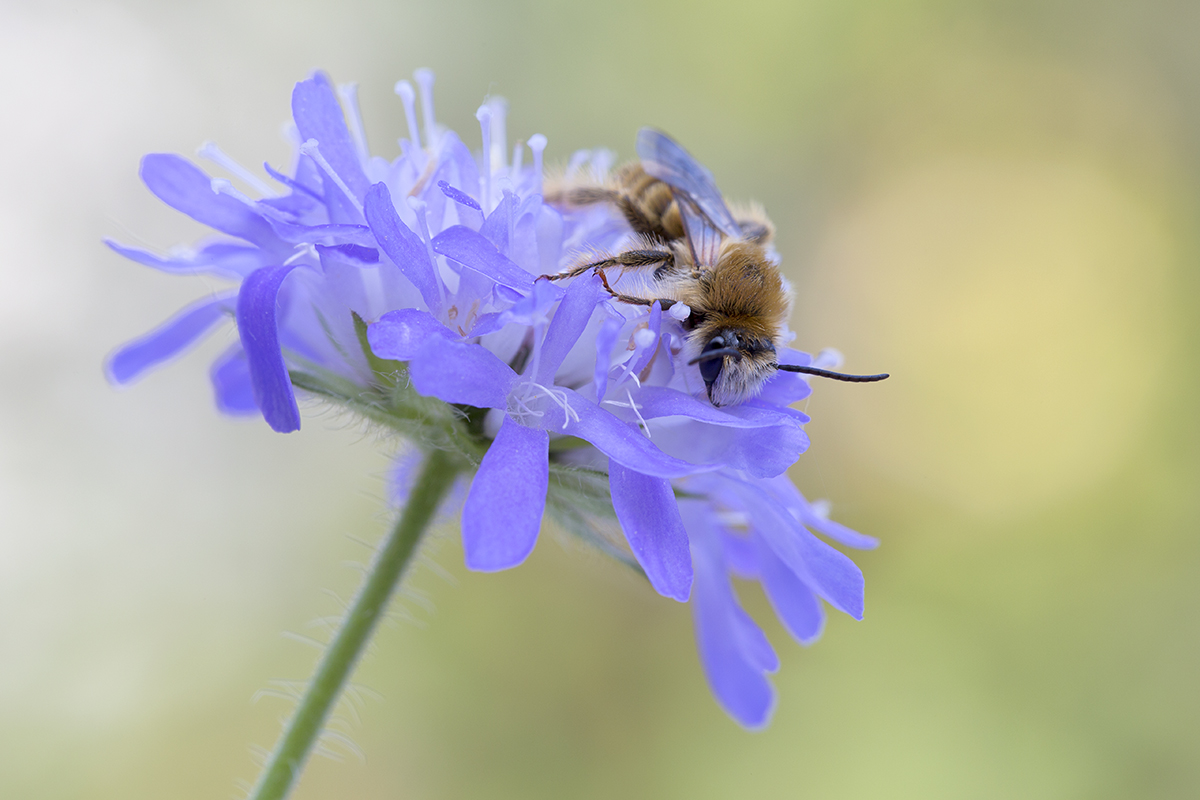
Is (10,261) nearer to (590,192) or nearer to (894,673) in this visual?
(590,192)

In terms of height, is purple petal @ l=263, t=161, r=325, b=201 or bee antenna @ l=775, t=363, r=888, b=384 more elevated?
purple petal @ l=263, t=161, r=325, b=201

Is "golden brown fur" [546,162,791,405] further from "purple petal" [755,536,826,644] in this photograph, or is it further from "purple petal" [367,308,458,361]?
"purple petal" [755,536,826,644]

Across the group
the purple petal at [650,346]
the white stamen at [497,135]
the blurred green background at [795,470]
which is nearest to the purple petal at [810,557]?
the purple petal at [650,346]

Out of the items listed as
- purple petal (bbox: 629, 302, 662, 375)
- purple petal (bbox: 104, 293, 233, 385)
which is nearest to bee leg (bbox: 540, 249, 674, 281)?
purple petal (bbox: 629, 302, 662, 375)

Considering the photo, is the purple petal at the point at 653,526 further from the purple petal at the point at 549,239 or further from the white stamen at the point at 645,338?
the purple petal at the point at 549,239

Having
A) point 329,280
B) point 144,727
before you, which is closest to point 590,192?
point 329,280

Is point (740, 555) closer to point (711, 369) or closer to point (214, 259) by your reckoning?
point (711, 369)

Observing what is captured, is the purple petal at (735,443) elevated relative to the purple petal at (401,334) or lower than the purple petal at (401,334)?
lower
